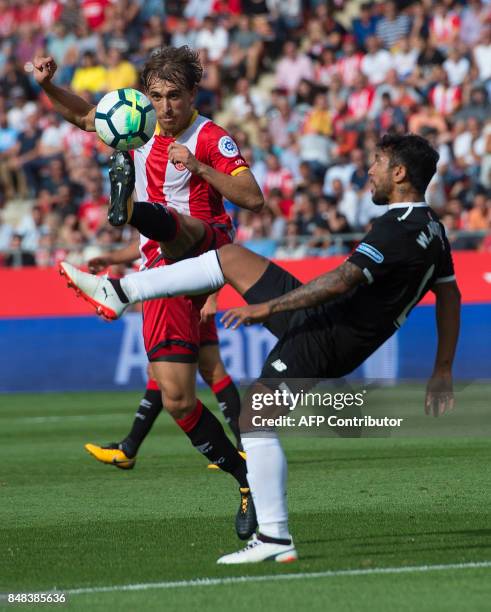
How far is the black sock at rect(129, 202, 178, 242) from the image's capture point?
6.98 metres

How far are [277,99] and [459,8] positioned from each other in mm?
3353

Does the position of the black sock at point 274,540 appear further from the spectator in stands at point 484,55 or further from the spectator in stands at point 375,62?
the spectator in stands at point 375,62

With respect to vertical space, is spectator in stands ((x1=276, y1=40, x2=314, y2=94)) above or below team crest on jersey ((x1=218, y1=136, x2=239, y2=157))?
above

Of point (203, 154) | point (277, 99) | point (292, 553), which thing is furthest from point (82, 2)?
point (292, 553)

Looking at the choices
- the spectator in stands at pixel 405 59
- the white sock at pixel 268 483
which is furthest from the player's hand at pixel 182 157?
the spectator in stands at pixel 405 59

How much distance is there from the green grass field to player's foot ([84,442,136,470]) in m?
0.12

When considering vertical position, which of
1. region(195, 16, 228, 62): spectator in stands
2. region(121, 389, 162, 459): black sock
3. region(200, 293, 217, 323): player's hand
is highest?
region(195, 16, 228, 62): spectator in stands

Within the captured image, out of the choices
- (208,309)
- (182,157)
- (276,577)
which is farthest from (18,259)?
(276,577)

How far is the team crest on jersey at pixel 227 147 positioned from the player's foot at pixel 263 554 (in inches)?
96.1

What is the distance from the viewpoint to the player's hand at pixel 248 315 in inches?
237

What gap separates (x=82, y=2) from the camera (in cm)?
2808

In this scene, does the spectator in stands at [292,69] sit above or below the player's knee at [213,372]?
above

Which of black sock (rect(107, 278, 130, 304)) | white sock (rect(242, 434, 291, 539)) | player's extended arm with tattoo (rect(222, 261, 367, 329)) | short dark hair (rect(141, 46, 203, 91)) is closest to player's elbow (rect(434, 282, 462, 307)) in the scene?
player's extended arm with tattoo (rect(222, 261, 367, 329))

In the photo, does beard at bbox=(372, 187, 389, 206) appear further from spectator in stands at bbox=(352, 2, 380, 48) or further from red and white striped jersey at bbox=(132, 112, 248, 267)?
spectator in stands at bbox=(352, 2, 380, 48)
